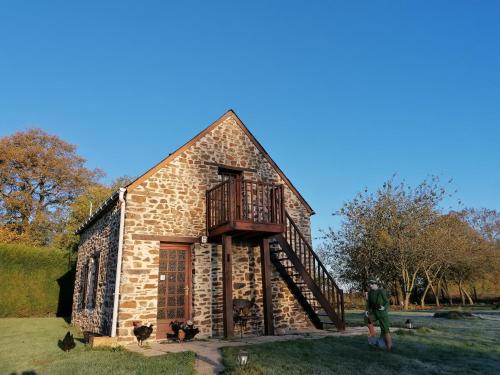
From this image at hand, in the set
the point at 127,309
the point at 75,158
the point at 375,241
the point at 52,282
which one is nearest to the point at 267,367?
the point at 127,309

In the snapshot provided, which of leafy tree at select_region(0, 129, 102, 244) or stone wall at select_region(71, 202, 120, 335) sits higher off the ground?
leafy tree at select_region(0, 129, 102, 244)

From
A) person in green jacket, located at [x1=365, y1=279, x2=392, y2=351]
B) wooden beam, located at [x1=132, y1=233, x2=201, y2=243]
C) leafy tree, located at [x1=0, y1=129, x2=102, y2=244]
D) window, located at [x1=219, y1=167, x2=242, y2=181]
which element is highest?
leafy tree, located at [x1=0, y1=129, x2=102, y2=244]

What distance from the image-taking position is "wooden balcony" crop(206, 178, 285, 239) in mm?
9875

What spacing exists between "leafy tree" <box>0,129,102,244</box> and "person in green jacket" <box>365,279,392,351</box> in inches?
978

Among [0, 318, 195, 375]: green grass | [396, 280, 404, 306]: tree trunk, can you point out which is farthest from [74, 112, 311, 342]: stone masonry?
[396, 280, 404, 306]: tree trunk

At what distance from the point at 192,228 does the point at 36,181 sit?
67.6ft

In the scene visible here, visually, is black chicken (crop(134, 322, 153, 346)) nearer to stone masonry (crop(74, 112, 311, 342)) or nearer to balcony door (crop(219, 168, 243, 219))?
stone masonry (crop(74, 112, 311, 342))

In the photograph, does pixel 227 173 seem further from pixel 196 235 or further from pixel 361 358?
pixel 361 358

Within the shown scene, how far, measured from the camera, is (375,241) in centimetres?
2488

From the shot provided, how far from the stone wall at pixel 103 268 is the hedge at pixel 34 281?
6076mm

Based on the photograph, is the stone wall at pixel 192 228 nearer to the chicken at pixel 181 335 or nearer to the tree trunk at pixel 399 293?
the chicken at pixel 181 335

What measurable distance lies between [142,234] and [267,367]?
5.60 metres

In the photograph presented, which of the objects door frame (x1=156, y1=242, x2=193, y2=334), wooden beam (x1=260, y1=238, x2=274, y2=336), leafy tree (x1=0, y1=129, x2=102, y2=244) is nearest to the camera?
wooden beam (x1=260, y1=238, x2=274, y2=336)

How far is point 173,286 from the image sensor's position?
10.5m
